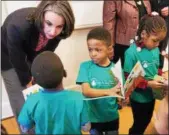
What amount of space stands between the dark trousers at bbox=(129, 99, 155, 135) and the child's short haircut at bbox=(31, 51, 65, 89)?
0.21 m

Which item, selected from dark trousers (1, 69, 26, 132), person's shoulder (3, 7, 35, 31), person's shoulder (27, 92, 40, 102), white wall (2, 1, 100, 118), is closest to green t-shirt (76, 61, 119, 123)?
person's shoulder (27, 92, 40, 102)

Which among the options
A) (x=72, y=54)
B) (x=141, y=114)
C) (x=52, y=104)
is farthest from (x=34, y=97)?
(x=72, y=54)

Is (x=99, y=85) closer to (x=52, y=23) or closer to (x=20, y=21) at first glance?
(x=52, y=23)

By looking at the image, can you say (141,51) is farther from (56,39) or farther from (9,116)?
(9,116)

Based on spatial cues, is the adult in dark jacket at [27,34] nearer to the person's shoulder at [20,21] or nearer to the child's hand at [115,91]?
the person's shoulder at [20,21]

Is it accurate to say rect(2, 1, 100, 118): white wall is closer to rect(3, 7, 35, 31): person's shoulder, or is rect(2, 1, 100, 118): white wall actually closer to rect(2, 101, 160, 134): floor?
rect(2, 101, 160, 134): floor

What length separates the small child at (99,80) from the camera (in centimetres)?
74

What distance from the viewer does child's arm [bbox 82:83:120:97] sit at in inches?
28.0

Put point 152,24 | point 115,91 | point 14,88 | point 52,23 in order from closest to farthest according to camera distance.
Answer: point 152,24 → point 115,91 → point 52,23 → point 14,88

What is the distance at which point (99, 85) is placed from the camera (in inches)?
29.9

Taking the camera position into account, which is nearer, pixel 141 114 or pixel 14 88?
pixel 141 114

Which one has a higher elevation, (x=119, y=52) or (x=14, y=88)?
(x=119, y=52)

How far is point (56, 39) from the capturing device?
39.8 inches

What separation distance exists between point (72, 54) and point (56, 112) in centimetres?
81
